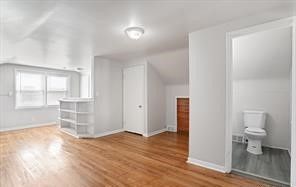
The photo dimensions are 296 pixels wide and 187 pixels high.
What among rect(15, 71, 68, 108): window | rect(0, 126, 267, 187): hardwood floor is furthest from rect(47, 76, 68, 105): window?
rect(0, 126, 267, 187): hardwood floor

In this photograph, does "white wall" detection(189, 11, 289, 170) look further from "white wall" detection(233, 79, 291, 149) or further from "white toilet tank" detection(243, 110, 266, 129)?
"white wall" detection(233, 79, 291, 149)

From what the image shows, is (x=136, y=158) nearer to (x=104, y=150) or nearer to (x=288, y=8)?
(x=104, y=150)

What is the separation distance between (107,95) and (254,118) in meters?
3.89

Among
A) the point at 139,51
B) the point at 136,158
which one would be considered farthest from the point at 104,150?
the point at 139,51

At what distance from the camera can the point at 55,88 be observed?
627 centimetres

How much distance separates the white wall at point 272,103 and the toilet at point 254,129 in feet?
0.63

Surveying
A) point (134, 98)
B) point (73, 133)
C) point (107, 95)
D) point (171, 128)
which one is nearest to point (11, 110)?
point (73, 133)

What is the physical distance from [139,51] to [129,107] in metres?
1.87

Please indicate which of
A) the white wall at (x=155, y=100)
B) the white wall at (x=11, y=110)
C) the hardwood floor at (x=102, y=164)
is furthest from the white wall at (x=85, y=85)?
the white wall at (x=155, y=100)

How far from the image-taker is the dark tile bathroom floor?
2226 mm

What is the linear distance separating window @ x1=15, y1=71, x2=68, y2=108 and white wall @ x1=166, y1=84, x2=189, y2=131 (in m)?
4.69

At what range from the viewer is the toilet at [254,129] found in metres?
2.97

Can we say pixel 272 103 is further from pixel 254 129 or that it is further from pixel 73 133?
pixel 73 133

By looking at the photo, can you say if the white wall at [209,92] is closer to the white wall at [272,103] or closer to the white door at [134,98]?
the white wall at [272,103]
